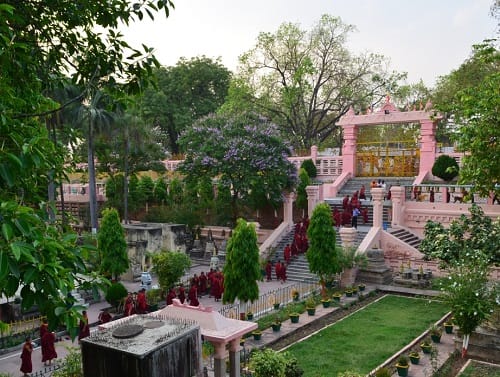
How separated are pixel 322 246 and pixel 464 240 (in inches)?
178

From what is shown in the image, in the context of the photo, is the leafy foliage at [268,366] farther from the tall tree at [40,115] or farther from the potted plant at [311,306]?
the potted plant at [311,306]

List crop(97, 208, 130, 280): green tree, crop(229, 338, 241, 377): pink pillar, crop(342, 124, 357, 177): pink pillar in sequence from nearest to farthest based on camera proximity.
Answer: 1. crop(229, 338, 241, 377): pink pillar
2. crop(97, 208, 130, 280): green tree
3. crop(342, 124, 357, 177): pink pillar

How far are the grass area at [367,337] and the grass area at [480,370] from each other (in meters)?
1.73

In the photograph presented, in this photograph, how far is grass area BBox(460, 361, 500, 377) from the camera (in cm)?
956

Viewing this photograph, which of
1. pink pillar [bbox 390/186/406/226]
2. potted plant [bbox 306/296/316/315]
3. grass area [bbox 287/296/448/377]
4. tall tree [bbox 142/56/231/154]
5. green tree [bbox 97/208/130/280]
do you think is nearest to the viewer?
grass area [bbox 287/296/448/377]

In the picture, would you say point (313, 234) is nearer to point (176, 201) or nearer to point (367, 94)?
point (176, 201)

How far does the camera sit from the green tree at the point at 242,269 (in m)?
13.2

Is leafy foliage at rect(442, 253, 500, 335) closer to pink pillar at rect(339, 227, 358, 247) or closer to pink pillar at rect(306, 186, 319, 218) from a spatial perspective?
pink pillar at rect(339, 227, 358, 247)

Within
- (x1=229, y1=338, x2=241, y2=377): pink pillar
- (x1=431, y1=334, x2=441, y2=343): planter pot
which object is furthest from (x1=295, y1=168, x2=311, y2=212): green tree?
(x1=229, y1=338, x2=241, y2=377): pink pillar

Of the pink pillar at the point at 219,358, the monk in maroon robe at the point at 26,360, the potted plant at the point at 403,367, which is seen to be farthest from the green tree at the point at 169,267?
the potted plant at the point at 403,367

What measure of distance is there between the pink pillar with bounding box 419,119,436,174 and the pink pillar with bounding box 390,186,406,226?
18.5 ft

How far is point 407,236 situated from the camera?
20.2m

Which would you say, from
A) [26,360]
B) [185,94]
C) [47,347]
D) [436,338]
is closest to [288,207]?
[436,338]

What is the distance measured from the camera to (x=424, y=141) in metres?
25.5
